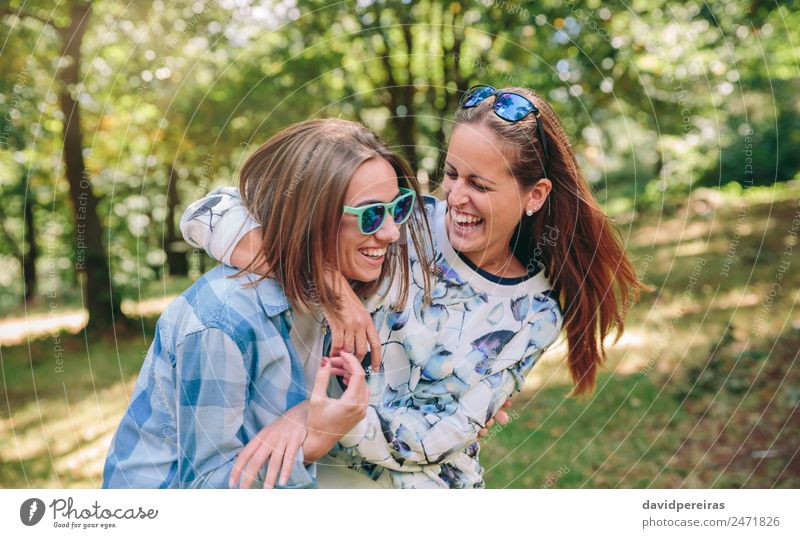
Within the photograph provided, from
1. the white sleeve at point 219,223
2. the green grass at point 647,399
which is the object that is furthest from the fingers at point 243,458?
the green grass at point 647,399

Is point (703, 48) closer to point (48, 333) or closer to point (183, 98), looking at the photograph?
point (183, 98)

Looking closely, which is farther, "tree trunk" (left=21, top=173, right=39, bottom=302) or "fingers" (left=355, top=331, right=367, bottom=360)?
"tree trunk" (left=21, top=173, right=39, bottom=302)

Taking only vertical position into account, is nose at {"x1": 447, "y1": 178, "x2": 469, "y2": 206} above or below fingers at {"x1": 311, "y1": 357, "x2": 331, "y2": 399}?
above

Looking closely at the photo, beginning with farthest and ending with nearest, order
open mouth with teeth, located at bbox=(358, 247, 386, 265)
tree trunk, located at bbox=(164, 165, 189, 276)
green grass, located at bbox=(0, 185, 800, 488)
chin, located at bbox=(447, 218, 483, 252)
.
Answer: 1. tree trunk, located at bbox=(164, 165, 189, 276)
2. green grass, located at bbox=(0, 185, 800, 488)
3. chin, located at bbox=(447, 218, 483, 252)
4. open mouth with teeth, located at bbox=(358, 247, 386, 265)

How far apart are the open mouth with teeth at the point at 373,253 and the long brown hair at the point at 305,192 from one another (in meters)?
0.09

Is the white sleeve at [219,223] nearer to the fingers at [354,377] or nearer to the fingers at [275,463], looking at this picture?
the fingers at [354,377]

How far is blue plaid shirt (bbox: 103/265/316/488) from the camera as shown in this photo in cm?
181

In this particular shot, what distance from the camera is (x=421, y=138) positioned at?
161 inches

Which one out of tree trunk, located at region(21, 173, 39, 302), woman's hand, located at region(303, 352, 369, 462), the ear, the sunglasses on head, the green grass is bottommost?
the green grass

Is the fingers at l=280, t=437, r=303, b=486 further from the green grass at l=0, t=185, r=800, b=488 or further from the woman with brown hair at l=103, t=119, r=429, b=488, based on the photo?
the green grass at l=0, t=185, r=800, b=488

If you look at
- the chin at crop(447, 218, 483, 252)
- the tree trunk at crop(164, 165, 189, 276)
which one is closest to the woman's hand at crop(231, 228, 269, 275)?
the chin at crop(447, 218, 483, 252)

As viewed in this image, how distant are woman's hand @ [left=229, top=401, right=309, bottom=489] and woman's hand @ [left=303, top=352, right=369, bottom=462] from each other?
3cm

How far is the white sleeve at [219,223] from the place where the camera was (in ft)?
6.29
